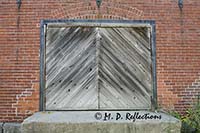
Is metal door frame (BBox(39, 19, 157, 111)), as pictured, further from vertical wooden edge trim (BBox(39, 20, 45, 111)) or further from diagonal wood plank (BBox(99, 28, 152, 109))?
diagonal wood plank (BBox(99, 28, 152, 109))

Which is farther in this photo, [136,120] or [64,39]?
[64,39]

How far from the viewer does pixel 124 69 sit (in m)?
6.69

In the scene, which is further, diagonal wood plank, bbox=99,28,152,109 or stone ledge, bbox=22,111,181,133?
diagonal wood plank, bbox=99,28,152,109

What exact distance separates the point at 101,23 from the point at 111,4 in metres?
0.53

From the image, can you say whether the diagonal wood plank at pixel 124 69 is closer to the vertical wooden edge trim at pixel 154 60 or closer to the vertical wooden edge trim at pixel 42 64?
the vertical wooden edge trim at pixel 154 60

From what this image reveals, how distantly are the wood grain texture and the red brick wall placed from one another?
0.32 meters

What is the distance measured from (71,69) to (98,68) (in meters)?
0.65

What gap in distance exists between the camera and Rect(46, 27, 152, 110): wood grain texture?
652 cm

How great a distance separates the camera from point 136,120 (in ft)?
17.3

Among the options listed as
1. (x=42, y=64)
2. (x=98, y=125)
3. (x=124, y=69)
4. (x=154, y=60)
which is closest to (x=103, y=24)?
(x=124, y=69)

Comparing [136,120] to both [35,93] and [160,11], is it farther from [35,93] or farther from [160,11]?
[160,11]

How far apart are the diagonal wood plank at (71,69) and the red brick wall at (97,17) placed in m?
0.31

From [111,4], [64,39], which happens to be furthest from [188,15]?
[64,39]

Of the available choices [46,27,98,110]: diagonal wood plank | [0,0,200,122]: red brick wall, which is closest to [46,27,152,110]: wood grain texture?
[46,27,98,110]: diagonal wood plank
